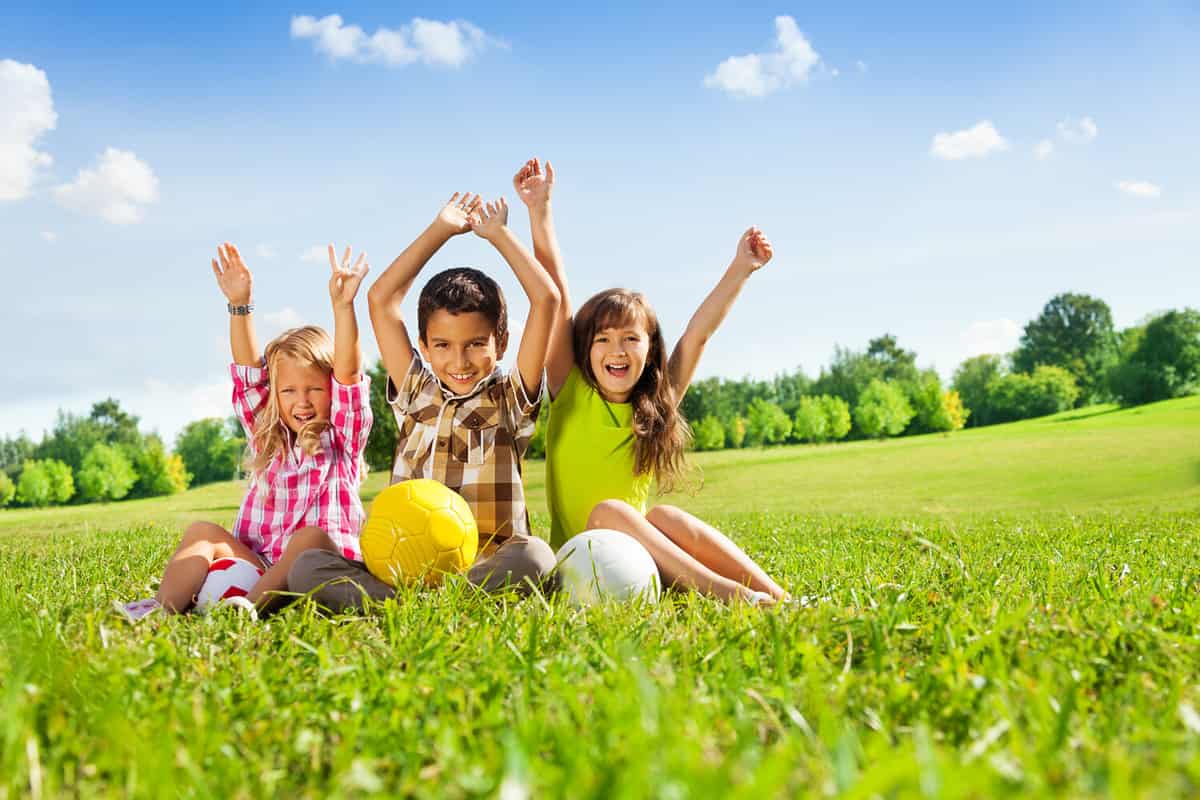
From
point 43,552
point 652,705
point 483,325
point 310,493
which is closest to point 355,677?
point 652,705

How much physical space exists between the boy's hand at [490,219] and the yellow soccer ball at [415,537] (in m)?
1.59

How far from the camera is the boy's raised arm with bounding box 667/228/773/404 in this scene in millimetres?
Result: 5719

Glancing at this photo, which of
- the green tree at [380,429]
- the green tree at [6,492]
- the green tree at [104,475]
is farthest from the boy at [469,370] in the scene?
the green tree at [104,475]

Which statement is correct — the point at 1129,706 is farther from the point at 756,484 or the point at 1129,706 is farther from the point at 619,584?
the point at 756,484

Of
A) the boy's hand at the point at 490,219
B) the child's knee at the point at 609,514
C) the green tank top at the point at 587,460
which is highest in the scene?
the boy's hand at the point at 490,219

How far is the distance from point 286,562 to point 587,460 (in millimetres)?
1790

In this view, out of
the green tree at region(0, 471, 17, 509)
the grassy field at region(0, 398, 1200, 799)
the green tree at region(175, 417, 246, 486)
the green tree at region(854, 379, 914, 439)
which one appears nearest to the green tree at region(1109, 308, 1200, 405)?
the green tree at region(854, 379, 914, 439)

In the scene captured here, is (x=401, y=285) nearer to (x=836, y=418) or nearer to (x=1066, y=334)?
(x=836, y=418)

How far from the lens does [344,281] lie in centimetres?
524

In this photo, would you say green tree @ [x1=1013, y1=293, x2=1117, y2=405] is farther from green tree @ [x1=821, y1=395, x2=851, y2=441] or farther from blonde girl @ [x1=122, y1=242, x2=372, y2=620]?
blonde girl @ [x1=122, y1=242, x2=372, y2=620]

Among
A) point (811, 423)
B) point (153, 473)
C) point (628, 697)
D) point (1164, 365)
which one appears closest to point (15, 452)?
point (153, 473)

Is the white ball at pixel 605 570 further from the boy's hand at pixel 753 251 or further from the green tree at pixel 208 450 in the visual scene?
the green tree at pixel 208 450

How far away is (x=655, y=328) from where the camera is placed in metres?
5.59

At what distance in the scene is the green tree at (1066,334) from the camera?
9375 centimetres
